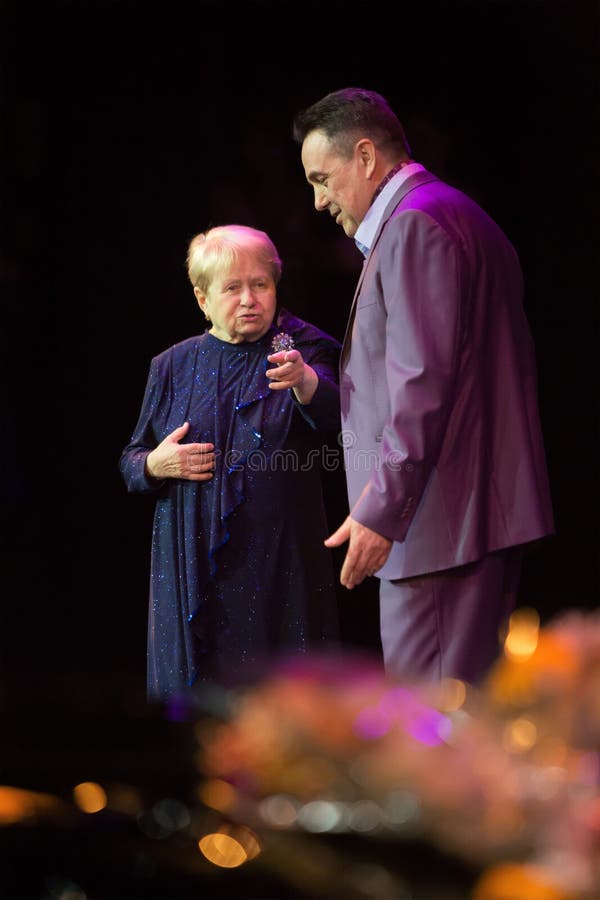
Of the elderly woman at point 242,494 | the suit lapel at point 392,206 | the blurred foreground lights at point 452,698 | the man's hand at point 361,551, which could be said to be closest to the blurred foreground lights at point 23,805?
the blurred foreground lights at point 452,698

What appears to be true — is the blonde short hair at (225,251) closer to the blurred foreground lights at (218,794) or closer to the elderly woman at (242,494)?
the elderly woman at (242,494)

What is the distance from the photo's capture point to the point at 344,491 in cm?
259

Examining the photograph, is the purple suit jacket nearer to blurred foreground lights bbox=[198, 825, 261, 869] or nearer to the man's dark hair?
the man's dark hair

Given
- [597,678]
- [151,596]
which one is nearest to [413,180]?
[151,596]

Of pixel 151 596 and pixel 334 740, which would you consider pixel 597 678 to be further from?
pixel 151 596

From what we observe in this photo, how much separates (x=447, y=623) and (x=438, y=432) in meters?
0.35

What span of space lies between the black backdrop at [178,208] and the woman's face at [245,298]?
0.35ft

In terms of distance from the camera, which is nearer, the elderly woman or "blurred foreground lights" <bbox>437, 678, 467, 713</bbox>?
"blurred foreground lights" <bbox>437, 678, 467, 713</bbox>

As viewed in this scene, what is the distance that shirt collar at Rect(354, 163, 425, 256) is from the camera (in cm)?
210

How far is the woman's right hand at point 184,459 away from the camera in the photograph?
2.36 meters

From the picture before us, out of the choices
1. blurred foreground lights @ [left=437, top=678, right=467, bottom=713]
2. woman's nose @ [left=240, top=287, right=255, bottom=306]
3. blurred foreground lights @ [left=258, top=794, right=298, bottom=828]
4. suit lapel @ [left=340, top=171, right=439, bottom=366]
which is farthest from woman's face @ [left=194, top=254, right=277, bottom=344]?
blurred foreground lights @ [left=258, top=794, right=298, bottom=828]

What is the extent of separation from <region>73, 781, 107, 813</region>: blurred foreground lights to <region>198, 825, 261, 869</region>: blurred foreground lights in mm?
108

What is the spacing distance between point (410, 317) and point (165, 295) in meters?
0.85

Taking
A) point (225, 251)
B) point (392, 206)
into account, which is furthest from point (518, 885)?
point (225, 251)
